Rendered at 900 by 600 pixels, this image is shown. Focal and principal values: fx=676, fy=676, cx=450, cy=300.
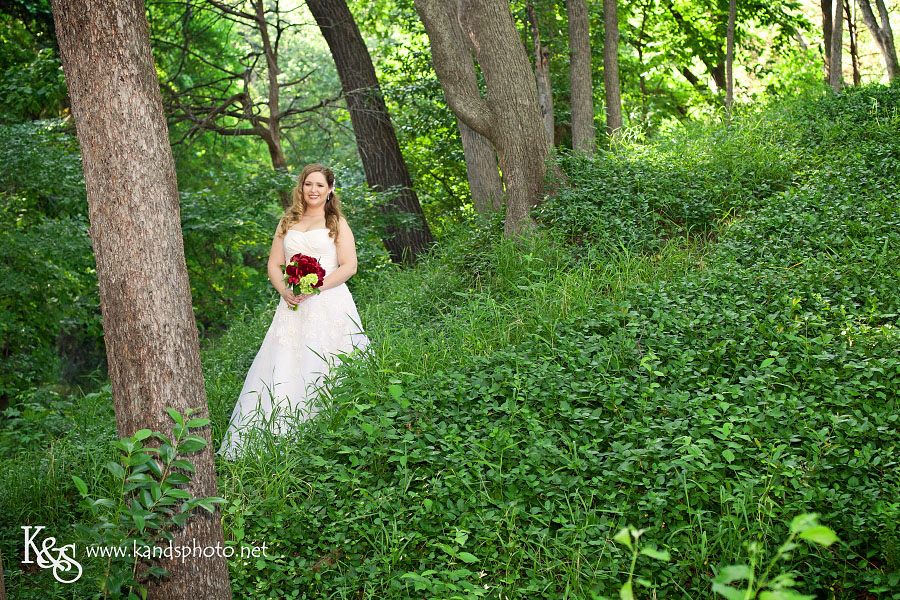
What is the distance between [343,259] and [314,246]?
295mm

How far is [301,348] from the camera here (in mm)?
5914

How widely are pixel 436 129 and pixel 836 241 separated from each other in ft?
25.5

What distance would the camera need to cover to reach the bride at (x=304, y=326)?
550 cm

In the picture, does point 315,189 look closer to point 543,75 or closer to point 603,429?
point 603,429

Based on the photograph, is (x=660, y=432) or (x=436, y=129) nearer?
(x=660, y=432)

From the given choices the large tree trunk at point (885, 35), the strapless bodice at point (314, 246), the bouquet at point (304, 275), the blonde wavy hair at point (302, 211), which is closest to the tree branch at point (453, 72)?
the blonde wavy hair at point (302, 211)

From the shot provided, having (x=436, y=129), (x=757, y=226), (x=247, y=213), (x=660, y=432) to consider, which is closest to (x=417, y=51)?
(x=436, y=129)

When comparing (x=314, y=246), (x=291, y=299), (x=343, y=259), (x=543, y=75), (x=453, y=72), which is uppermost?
(x=543, y=75)

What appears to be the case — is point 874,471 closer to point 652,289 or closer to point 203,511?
point 652,289

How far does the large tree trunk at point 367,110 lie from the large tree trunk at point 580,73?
2.83 meters

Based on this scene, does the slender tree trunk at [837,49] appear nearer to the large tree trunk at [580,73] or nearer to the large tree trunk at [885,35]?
the large tree trunk at [885,35]

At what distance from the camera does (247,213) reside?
10.7 meters

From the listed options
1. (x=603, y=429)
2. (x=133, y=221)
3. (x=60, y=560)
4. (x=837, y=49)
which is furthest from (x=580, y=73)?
(x=60, y=560)

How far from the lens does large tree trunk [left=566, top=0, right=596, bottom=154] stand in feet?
30.5
